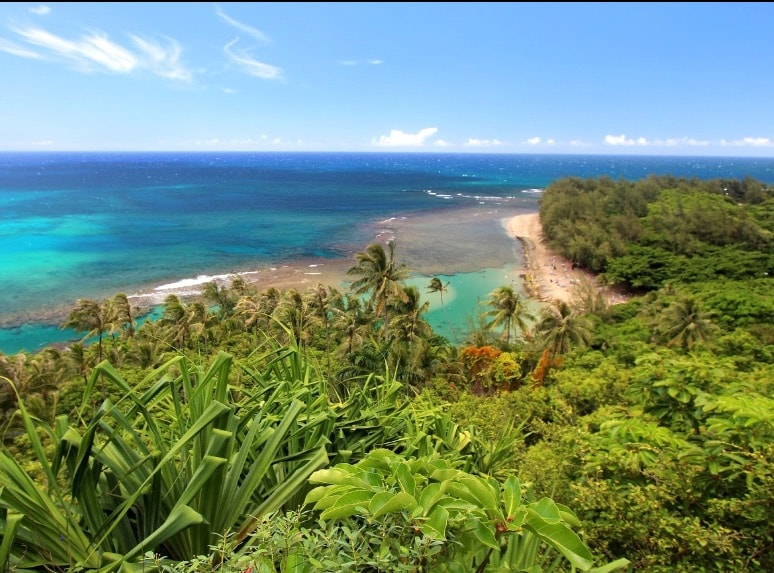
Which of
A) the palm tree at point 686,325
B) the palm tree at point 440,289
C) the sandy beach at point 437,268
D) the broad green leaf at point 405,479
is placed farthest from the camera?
the sandy beach at point 437,268

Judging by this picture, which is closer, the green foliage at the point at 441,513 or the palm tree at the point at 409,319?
the green foliage at the point at 441,513

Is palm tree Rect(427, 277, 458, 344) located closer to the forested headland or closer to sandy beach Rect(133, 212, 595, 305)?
sandy beach Rect(133, 212, 595, 305)

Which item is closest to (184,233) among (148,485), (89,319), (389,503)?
(89,319)

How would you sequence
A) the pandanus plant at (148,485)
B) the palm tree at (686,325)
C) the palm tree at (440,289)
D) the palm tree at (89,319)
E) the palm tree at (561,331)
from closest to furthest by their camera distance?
the pandanus plant at (148,485), the palm tree at (89,319), the palm tree at (686,325), the palm tree at (561,331), the palm tree at (440,289)

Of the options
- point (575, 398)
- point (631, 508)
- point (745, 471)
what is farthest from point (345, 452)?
point (575, 398)

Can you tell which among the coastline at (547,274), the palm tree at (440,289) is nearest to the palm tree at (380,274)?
the palm tree at (440,289)

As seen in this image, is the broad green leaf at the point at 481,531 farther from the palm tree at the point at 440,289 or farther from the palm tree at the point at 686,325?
the palm tree at the point at 440,289

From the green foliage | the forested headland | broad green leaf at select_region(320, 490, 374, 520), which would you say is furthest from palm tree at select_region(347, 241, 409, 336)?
broad green leaf at select_region(320, 490, 374, 520)
